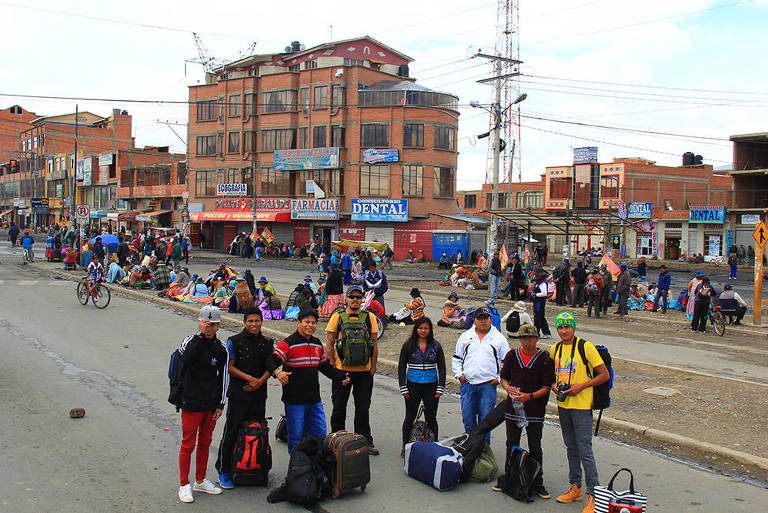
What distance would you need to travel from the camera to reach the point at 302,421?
6.23 m

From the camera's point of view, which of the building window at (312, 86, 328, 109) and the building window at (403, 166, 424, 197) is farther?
the building window at (312, 86, 328, 109)

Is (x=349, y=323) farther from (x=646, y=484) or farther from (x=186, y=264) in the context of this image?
(x=186, y=264)

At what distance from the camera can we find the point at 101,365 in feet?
35.7

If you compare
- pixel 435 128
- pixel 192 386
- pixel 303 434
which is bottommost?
pixel 303 434

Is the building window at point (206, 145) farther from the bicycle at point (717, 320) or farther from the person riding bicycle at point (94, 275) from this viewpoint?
the bicycle at point (717, 320)

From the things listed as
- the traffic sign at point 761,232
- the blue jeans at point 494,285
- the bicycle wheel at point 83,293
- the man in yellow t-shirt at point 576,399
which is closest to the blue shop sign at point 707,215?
the blue jeans at point 494,285

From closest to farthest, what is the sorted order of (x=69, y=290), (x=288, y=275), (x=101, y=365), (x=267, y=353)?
1. (x=267, y=353)
2. (x=101, y=365)
3. (x=69, y=290)
4. (x=288, y=275)

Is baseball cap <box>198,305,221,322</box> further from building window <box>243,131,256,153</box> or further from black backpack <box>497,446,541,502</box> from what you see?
building window <box>243,131,256,153</box>

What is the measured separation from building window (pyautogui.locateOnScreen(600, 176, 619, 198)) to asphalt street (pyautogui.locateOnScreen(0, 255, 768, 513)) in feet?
195

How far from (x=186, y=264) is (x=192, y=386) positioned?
3453 cm

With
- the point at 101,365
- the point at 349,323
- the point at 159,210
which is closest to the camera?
the point at 349,323

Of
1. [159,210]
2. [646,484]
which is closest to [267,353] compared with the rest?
[646,484]

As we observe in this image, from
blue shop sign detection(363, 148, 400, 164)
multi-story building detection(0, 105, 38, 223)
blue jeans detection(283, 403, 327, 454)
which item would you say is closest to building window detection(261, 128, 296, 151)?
blue shop sign detection(363, 148, 400, 164)

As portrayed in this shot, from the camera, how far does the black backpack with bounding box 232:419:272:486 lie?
230 inches
